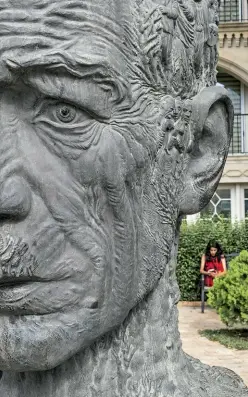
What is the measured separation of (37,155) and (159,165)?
190mm

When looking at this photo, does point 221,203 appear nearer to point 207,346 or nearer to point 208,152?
point 207,346

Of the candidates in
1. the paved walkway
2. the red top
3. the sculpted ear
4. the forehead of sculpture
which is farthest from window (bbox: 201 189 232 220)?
the forehead of sculpture

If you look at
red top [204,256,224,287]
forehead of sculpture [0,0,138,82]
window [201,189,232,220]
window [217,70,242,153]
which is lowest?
forehead of sculpture [0,0,138,82]

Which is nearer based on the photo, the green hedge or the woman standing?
the woman standing

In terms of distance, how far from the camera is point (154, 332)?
0.90 m

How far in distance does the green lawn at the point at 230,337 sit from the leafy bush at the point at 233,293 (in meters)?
0.22

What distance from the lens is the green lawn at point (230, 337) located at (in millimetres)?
6668

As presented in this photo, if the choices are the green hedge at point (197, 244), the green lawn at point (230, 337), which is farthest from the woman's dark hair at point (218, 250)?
the green lawn at point (230, 337)

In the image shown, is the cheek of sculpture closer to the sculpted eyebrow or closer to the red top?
the sculpted eyebrow

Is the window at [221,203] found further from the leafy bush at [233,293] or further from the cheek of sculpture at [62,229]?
the cheek of sculpture at [62,229]

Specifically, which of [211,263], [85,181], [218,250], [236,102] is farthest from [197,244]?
[85,181]

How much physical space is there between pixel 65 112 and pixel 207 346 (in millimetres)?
6258

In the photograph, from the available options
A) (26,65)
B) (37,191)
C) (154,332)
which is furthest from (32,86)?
(154,332)

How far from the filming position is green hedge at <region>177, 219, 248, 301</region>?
31.4 ft
